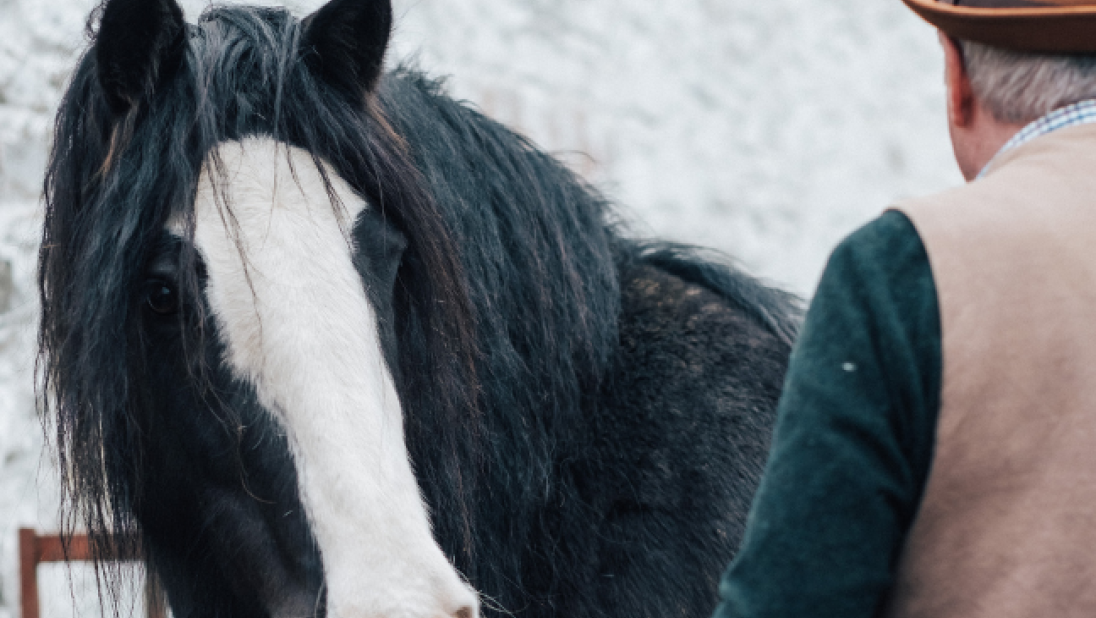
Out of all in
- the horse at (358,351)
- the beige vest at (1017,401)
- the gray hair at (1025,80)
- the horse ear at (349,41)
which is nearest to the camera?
the beige vest at (1017,401)

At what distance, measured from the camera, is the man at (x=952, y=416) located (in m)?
0.76

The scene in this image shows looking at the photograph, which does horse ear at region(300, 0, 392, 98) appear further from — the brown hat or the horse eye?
the brown hat

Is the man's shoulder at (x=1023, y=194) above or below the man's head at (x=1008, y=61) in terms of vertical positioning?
below

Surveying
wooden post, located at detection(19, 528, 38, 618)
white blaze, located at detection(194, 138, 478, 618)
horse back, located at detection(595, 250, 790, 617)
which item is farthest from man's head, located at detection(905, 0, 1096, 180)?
wooden post, located at detection(19, 528, 38, 618)

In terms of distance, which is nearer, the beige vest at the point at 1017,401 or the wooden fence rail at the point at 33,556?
the beige vest at the point at 1017,401

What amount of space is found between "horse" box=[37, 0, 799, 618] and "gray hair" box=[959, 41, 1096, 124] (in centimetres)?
86

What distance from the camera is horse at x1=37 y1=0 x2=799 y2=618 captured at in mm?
1343

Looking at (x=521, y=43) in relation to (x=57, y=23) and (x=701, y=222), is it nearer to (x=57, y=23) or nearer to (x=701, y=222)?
(x=701, y=222)

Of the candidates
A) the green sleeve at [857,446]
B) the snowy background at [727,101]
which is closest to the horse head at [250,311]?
the green sleeve at [857,446]

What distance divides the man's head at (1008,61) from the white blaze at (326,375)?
0.84 meters

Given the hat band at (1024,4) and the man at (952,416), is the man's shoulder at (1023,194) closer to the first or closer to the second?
the man at (952,416)

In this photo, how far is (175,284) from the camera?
1472 mm

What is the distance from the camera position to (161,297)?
4.90 feet

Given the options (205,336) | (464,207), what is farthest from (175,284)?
(464,207)
